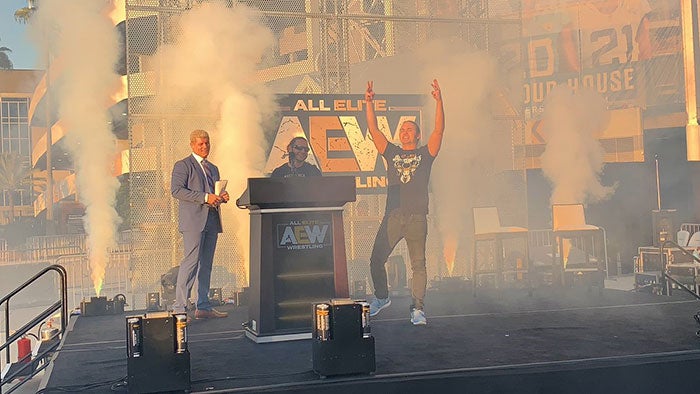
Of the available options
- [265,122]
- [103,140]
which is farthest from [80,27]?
[265,122]

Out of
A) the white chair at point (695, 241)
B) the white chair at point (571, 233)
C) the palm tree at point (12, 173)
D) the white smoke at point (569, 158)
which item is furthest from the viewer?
the palm tree at point (12, 173)

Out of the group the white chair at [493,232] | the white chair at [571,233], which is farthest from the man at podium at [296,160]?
the white chair at [571,233]

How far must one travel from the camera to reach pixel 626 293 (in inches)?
350

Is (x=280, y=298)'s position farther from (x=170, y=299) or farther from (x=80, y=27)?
(x=80, y=27)

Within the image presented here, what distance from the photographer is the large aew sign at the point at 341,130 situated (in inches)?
432

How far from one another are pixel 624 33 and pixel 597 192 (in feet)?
38.1

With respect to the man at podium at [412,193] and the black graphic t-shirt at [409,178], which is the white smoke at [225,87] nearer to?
the man at podium at [412,193]

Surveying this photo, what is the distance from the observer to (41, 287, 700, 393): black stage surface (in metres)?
4.38

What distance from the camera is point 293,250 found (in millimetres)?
5816

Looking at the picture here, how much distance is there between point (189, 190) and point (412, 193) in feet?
7.13

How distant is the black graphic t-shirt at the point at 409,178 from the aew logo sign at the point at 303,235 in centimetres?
91

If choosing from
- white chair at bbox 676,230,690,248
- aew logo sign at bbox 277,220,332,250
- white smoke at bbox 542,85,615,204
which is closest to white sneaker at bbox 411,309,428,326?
aew logo sign at bbox 277,220,332,250

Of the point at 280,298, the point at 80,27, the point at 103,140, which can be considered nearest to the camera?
the point at 280,298

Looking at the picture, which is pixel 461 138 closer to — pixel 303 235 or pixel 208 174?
pixel 208 174
